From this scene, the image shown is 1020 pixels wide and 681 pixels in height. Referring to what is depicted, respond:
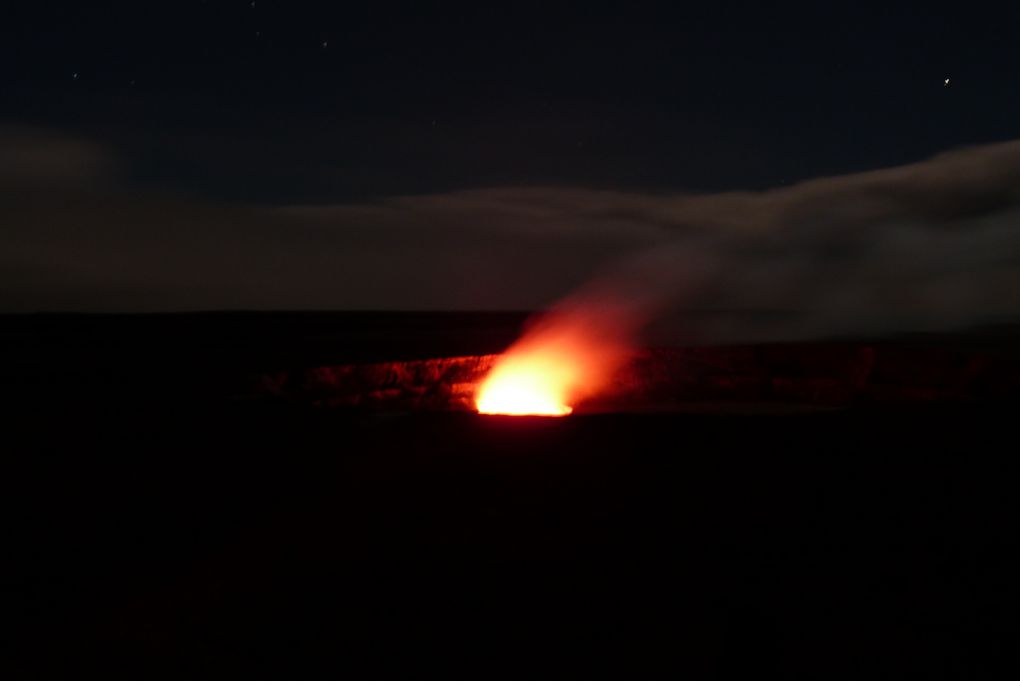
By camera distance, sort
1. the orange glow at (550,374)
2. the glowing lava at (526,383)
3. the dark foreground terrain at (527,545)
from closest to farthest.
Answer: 1. the dark foreground terrain at (527,545)
2. the glowing lava at (526,383)
3. the orange glow at (550,374)

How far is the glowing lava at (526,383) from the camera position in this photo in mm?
13064

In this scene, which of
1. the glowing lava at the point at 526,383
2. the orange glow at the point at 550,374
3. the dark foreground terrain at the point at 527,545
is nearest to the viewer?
the dark foreground terrain at the point at 527,545

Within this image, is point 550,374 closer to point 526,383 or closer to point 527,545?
point 526,383

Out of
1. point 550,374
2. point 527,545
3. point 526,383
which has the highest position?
point 550,374

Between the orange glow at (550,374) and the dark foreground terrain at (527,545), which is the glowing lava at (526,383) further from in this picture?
the dark foreground terrain at (527,545)

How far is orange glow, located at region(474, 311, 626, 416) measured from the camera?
13.3 m

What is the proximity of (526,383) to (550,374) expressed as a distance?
525 millimetres

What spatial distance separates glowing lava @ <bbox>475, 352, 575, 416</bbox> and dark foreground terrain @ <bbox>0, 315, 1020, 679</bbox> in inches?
257

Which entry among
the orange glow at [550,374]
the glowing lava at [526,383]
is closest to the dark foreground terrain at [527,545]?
→ the glowing lava at [526,383]

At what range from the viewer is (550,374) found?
14.1m

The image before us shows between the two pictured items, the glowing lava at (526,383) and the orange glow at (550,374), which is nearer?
the glowing lava at (526,383)

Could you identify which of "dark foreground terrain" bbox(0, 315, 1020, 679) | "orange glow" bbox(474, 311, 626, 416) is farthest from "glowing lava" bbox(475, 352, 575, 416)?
"dark foreground terrain" bbox(0, 315, 1020, 679)

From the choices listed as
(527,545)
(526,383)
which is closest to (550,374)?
(526,383)

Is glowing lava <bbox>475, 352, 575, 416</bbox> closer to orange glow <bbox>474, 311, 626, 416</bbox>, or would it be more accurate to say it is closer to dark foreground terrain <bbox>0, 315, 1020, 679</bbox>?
orange glow <bbox>474, 311, 626, 416</bbox>
